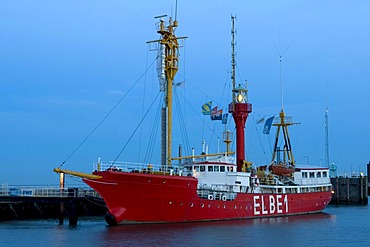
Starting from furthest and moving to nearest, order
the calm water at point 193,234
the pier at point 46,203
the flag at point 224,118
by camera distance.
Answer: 1. the flag at point 224,118
2. the pier at point 46,203
3. the calm water at point 193,234

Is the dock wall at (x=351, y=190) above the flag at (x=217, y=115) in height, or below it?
below

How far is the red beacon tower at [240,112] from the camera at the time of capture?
5172 centimetres

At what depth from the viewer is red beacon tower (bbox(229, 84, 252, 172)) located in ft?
170

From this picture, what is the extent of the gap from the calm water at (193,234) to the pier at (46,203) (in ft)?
5.45

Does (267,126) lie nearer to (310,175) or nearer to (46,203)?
(310,175)

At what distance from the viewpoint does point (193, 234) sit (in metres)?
35.5

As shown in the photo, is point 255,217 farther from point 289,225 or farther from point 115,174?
point 115,174

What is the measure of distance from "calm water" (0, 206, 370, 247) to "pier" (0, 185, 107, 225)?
5.45ft

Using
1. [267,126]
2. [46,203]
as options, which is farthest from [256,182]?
[46,203]

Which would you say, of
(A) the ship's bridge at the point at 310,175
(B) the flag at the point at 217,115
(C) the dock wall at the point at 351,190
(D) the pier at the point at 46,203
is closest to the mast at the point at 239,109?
(B) the flag at the point at 217,115

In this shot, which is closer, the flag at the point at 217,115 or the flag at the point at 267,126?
the flag at the point at 217,115

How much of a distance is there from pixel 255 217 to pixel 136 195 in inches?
517

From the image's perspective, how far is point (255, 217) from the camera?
4750cm

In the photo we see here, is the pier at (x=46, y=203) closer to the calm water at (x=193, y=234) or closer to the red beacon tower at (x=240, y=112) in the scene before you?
the calm water at (x=193, y=234)
